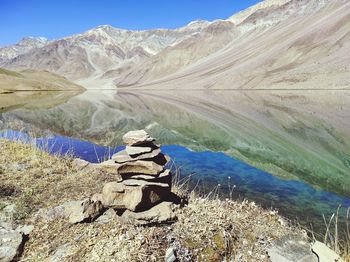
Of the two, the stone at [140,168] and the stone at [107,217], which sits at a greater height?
the stone at [140,168]

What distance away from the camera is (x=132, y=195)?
8.64 m

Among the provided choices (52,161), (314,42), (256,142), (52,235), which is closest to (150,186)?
(52,235)

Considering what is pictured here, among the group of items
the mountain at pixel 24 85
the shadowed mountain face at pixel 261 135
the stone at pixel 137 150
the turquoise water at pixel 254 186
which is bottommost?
the mountain at pixel 24 85

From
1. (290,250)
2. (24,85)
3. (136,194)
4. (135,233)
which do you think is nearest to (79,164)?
(136,194)

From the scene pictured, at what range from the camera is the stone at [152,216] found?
8336 millimetres

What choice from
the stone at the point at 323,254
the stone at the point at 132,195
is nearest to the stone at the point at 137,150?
the stone at the point at 132,195

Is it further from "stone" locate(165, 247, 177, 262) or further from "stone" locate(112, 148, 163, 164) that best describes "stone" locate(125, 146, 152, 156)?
"stone" locate(165, 247, 177, 262)

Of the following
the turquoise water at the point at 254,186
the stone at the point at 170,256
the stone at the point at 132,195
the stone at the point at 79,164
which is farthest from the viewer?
the turquoise water at the point at 254,186

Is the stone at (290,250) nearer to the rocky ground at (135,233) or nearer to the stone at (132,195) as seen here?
the rocky ground at (135,233)

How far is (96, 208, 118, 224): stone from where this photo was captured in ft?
28.0

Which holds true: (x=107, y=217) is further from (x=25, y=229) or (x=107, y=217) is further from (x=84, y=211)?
(x=25, y=229)

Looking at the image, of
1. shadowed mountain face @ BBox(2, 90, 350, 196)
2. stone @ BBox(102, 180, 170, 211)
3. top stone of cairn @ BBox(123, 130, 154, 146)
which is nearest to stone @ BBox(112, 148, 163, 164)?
top stone of cairn @ BBox(123, 130, 154, 146)

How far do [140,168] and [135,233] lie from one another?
5.63ft

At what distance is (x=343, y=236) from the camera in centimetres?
1170
